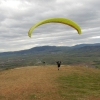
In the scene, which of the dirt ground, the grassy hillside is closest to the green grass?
the grassy hillside

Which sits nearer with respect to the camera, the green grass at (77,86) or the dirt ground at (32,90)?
the dirt ground at (32,90)

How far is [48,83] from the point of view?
99.0 ft

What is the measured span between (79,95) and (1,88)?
1172 centimetres

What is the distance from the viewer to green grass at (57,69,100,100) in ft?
82.6

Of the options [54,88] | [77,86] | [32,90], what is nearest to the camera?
[32,90]

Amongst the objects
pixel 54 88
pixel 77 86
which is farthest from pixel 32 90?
pixel 77 86

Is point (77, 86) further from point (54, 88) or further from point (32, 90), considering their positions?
point (32, 90)

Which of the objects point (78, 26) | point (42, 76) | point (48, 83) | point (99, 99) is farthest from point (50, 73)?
point (78, 26)

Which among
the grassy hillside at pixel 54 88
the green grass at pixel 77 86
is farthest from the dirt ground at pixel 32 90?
the green grass at pixel 77 86

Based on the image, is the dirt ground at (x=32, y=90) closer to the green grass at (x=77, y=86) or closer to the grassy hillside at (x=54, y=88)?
the grassy hillside at (x=54, y=88)

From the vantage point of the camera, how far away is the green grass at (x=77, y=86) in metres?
25.2

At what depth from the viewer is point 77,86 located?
2953cm

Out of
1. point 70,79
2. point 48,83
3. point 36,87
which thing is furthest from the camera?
point 70,79

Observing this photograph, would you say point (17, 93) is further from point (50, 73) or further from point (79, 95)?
point (50, 73)
